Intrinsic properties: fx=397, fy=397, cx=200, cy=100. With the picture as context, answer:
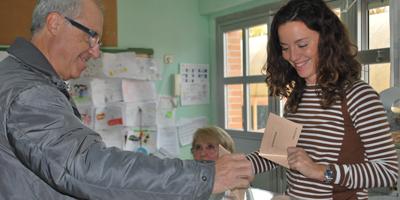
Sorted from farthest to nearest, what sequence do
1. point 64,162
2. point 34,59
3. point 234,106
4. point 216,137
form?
1. point 234,106
2. point 216,137
3. point 34,59
4. point 64,162

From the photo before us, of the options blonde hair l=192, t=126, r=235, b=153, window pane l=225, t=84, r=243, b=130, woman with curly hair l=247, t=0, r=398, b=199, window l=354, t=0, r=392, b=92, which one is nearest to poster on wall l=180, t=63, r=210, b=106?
window pane l=225, t=84, r=243, b=130

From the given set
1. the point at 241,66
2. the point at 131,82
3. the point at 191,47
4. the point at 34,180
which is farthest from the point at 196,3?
the point at 34,180

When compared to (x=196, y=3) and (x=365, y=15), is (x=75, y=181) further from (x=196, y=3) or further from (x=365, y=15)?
(x=196, y=3)

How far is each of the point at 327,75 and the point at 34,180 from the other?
0.80 metres

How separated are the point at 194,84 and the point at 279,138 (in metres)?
1.97

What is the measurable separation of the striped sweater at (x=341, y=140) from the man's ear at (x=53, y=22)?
0.71 meters

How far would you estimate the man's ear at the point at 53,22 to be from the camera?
850 mm

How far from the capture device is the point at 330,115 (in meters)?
1.08

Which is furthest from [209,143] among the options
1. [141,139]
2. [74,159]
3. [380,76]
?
[74,159]

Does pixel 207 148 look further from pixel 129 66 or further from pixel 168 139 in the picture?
pixel 129 66

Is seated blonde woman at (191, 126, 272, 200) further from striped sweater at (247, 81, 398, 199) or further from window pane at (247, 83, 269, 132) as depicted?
striped sweater at (247, 81, 398, 199)

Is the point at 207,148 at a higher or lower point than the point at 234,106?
lower

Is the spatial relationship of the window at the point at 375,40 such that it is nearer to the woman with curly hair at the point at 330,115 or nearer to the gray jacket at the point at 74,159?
the woman with curly hair at the point at 330,115

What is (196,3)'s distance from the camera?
306 cm
